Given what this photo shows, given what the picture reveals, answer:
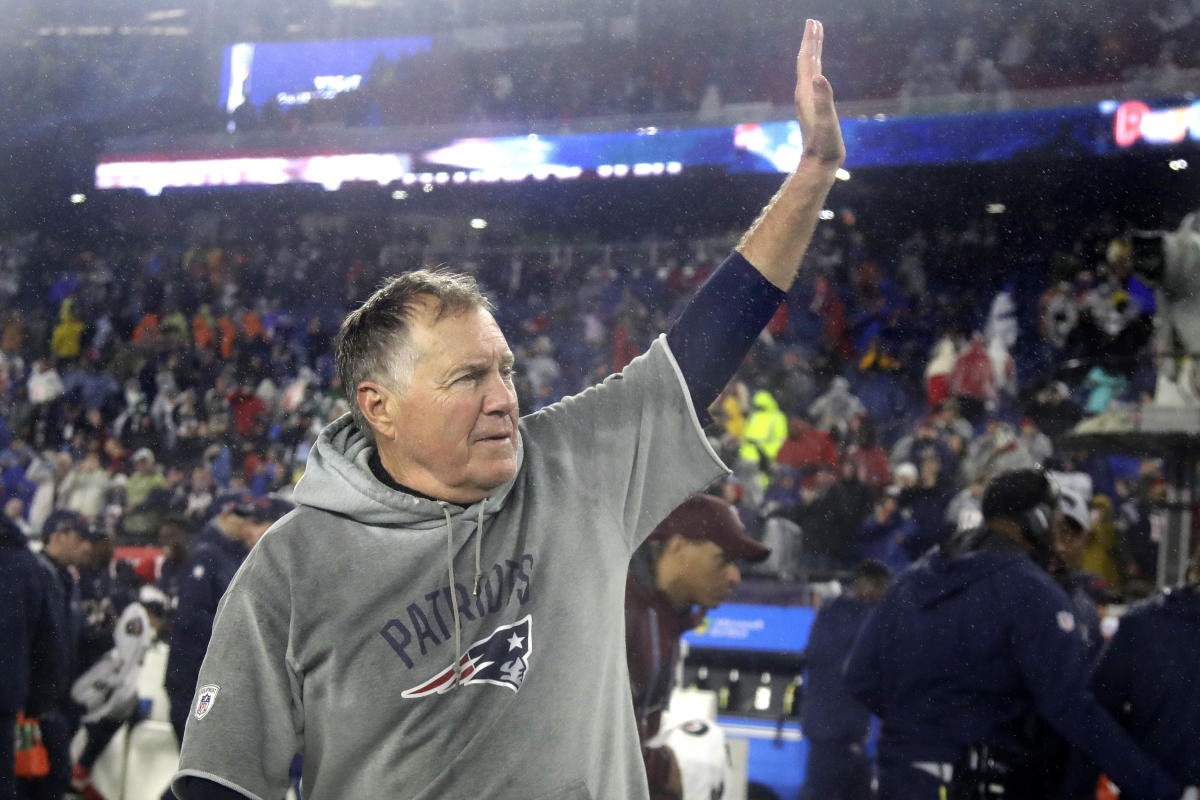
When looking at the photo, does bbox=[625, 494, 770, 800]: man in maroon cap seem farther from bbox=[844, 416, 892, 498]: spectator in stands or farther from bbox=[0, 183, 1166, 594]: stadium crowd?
bbox=[844, 416, 892, 498]: spectator in stands

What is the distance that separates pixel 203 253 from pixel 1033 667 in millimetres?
5275

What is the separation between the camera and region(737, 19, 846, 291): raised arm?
90cm

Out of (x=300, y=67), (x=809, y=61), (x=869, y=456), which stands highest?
(x=300, y=67)

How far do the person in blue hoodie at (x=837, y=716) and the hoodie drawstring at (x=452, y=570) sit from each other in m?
2.01

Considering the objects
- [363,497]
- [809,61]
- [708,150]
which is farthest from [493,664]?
[708,150]

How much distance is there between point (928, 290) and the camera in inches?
215

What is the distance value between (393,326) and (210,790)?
1.23 feet

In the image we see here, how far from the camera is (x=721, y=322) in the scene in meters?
0.89

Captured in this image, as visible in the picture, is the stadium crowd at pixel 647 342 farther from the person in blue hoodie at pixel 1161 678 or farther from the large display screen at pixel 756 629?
the person in blue hoodie at pixel 1161 678

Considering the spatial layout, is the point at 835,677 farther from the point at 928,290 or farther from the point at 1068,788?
the point at 928,290

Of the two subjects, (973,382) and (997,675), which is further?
(973,382)

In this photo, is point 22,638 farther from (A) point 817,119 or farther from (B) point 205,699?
(A) point 817,119

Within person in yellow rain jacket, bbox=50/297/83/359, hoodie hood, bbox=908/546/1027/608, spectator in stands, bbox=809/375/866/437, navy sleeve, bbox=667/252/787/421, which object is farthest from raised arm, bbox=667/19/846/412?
person in yellow rain jacket, bbox=50/297/83/359

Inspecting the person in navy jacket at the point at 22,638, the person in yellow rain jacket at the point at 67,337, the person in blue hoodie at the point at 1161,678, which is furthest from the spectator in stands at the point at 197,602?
the person in yellow rain jacket at the point at 67,337
